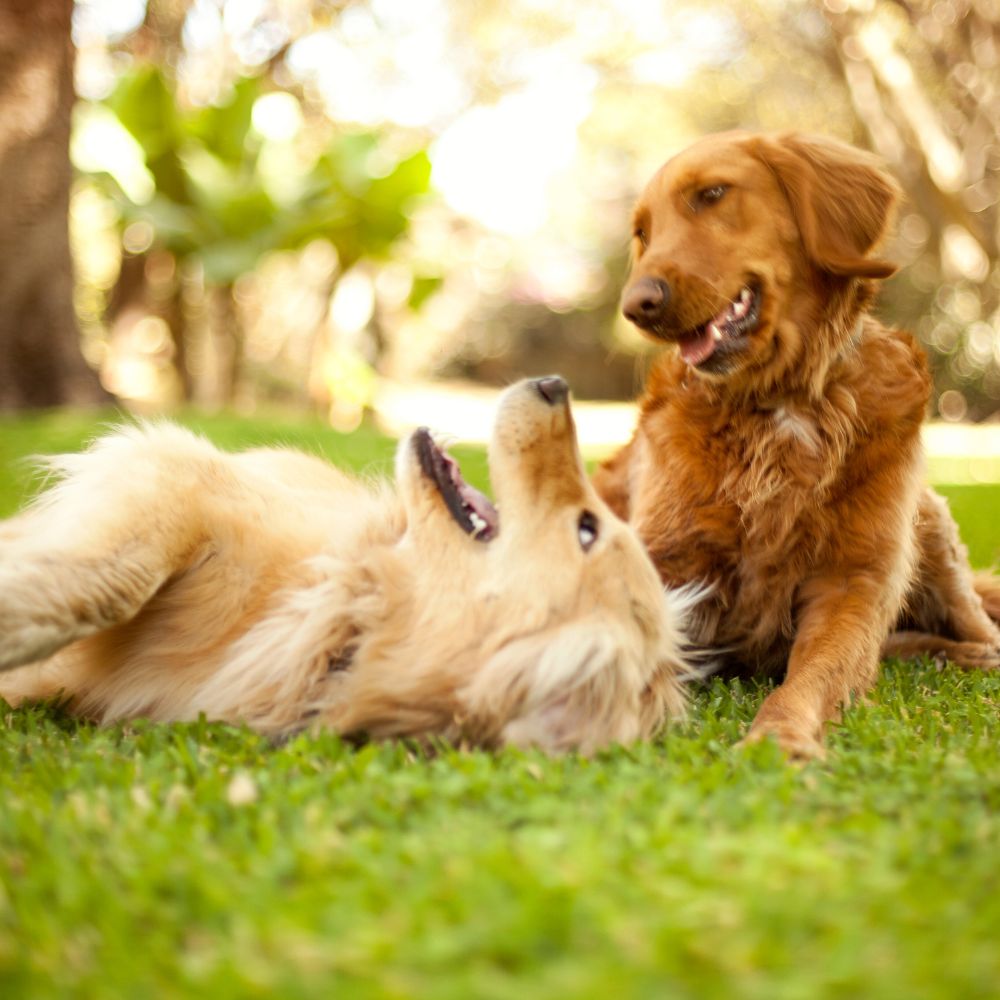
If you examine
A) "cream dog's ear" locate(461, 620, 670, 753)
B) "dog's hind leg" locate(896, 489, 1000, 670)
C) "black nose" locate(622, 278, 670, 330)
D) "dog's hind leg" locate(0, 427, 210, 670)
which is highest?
"black nose" locate(622, 278, 670, 330)

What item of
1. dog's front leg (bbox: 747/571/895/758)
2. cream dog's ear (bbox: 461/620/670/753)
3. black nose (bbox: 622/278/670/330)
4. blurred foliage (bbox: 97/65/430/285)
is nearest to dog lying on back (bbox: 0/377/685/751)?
cream dog's ear (bbox: 461/620/670/753)

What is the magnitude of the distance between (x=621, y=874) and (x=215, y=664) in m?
1.35

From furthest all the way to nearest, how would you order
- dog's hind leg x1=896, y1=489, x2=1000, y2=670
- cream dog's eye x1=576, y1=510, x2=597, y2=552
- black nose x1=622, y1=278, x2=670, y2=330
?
dog's hind leg x1=896, y1=489, x2=1000, y2=670, black nose x1=622, y1=278, x2=670, y2=330, cream dog's eye x1=576, y1=510, x2=597, y2=552

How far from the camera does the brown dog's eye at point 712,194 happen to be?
3.31 m

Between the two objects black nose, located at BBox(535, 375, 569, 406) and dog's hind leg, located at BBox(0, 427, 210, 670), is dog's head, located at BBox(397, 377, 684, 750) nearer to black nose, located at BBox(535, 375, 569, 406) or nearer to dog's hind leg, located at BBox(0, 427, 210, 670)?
black nose, located at BBox(535, 375, 569, 406)

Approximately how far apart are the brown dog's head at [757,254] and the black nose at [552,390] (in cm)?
68

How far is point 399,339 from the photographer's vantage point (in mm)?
23109

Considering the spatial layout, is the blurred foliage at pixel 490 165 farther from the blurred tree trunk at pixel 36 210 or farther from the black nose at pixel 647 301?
the black nose at pixel 647 301

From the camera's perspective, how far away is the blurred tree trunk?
7707 mm

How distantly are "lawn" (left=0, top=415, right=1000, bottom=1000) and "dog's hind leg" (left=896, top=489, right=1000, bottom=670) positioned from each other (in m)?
1.52

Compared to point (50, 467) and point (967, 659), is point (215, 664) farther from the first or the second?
point (967, 659)

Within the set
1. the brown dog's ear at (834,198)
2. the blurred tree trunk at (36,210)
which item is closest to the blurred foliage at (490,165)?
the blurred tree trunk at (36,210)

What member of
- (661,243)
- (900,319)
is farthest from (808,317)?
(900,319)

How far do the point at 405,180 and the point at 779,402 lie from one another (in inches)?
429
